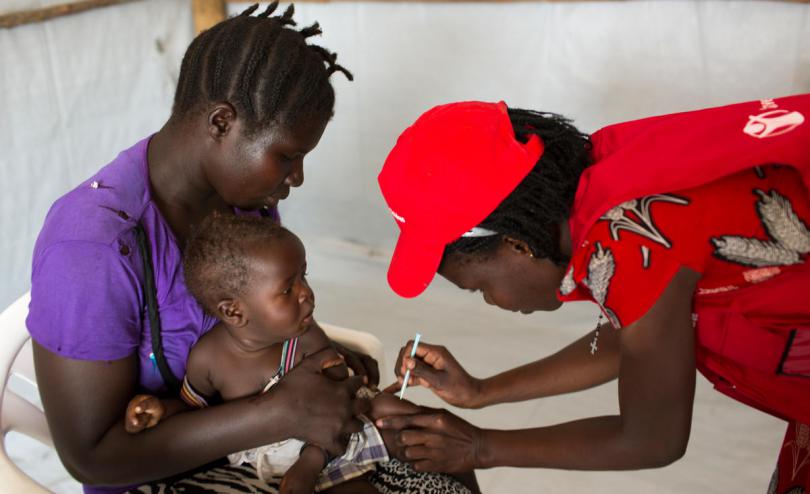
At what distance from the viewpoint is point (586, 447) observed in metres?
1.30

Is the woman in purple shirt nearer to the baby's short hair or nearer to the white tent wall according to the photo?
the baby's short hair

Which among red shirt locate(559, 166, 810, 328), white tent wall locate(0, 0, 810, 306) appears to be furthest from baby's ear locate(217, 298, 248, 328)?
white tent wall locate(0, 0, 810, 306)

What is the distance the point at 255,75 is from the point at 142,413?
61cm

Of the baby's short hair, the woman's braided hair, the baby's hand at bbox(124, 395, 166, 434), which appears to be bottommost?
the baby's hand at bbox(124, 395, 166, 434)

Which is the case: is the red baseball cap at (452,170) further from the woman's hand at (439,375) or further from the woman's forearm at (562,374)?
the woman's forearm at (562,374)

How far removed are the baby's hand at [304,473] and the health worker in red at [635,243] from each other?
0.21m

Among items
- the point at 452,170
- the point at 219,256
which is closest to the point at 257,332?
the point at 219,256

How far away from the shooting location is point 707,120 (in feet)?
3.82

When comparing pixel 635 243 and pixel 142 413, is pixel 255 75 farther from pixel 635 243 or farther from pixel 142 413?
pixel 635 243

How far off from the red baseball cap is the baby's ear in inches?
16.4

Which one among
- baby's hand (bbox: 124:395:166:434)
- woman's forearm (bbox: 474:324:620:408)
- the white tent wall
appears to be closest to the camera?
baby's hand (bbox: 124:395:166:434)

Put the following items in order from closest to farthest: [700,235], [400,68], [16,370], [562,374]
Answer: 1. [700,235]
2. [562,374]
3. [16,370]
4. [400,68]

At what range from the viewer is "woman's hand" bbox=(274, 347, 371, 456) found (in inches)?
56.2

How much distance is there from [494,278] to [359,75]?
2218mm
